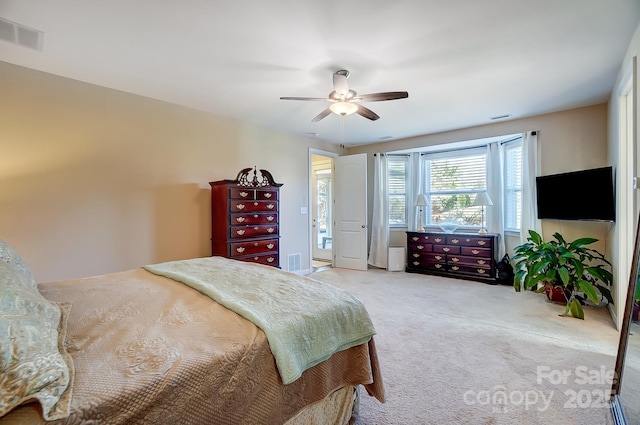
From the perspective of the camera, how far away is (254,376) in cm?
109

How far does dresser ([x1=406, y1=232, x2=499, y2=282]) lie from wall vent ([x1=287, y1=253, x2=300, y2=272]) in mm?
2082

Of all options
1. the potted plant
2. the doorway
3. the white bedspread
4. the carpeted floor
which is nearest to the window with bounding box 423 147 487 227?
the potted plant

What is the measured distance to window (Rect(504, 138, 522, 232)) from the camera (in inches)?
183

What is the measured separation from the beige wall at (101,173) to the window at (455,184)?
375 centimetres

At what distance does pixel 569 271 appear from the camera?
11.1 ft

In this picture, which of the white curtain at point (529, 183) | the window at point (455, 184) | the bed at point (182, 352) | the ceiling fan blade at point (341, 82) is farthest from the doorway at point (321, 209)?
the bed at point (182, 352)

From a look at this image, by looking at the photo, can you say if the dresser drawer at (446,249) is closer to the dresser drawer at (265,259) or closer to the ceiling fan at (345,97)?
the dresser drawer at (265,259)

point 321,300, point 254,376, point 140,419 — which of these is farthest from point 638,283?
point 140,419

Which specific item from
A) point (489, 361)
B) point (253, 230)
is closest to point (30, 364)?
point (489, 361)

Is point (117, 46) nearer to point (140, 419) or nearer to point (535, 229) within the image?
point (140, 419)

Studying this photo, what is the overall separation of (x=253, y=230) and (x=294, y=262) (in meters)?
1.52

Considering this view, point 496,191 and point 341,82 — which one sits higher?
point 341,82

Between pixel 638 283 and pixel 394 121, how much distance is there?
335 cm

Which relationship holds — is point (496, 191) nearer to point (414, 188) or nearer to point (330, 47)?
point (414, 188)
